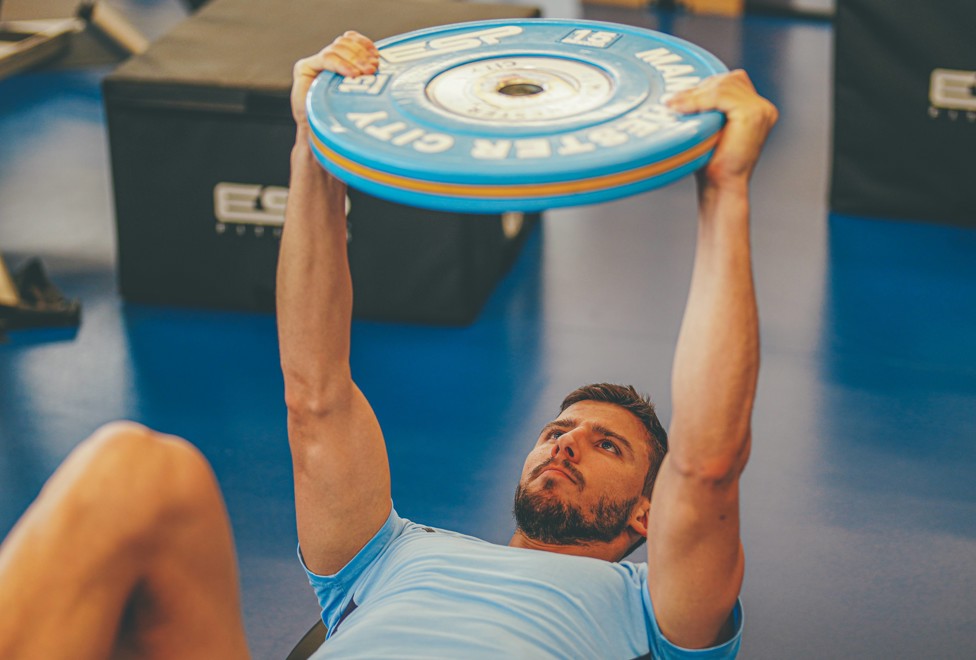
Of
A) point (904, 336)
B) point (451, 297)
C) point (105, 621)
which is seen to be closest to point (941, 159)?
point (904, 336)

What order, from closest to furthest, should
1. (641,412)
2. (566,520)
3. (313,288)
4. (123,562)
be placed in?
(123,562), (313,288), (566,520), (641,412)

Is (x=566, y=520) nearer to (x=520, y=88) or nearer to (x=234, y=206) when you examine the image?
(x=520, y=88)

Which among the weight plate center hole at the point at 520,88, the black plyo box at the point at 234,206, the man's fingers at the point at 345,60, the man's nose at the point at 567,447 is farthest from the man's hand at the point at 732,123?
the black plyo box at the point at 234,206

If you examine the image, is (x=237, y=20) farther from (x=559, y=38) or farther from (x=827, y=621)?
(x=827, y=621)

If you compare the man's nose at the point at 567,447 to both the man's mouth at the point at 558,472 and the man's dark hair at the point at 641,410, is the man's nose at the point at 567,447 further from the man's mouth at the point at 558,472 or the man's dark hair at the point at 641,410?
the man's dark hair at the point at 641,410

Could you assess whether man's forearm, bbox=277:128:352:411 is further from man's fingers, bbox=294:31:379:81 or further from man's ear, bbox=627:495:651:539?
man's ear, bbox=627:495:651:539

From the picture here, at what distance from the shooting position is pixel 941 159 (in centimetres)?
428

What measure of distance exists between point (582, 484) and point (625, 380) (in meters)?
1.31

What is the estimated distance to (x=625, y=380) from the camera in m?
3.51

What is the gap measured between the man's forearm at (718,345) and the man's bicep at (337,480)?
584 millimetres

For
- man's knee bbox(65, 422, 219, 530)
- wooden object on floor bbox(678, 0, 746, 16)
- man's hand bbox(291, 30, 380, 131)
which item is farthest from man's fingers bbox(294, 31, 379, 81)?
wooden object on floor bbox(678, 0, 746, 16)

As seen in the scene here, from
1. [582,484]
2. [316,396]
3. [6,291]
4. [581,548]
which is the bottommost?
[6,291]

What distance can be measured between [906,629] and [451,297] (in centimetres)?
163

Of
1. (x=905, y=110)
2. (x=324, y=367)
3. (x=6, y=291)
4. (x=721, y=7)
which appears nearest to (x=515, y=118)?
(x=324, y=367)
